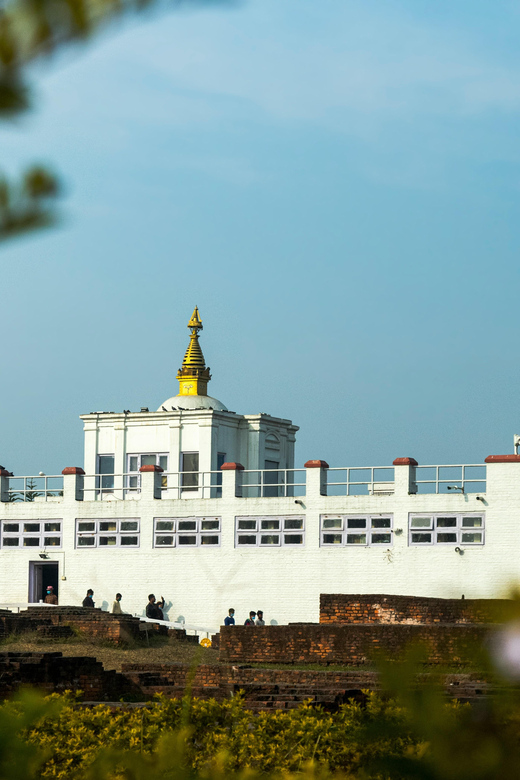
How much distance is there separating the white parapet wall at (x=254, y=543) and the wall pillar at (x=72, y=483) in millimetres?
35

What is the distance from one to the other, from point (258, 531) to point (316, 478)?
2.55 m

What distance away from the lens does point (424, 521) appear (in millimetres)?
33844

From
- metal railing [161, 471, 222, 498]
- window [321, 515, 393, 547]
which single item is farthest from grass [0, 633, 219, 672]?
metal railing [161, 471, 222, 498]

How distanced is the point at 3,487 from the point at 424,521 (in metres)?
16.0

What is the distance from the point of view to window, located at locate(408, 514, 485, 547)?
33.2 meters

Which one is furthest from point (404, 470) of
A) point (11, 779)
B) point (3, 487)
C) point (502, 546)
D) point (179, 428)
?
point (11, 779)

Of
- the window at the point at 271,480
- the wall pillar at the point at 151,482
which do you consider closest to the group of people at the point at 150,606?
the wall pillar at the point at 151,482

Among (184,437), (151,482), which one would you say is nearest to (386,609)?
(151,482)

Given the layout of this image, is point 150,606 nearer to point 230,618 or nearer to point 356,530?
point 230,618

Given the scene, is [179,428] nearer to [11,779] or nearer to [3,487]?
[3,487]

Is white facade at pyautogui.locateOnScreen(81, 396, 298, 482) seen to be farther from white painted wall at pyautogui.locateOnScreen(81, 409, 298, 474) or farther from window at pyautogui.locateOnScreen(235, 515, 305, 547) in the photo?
window at pyautogui.locateOnScreen(235, 515, 305, 547)

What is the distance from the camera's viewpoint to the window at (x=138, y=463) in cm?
4119

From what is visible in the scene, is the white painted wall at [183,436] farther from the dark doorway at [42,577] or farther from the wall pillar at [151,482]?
the dark doorway at [42,577]

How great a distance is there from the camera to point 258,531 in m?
36.1
